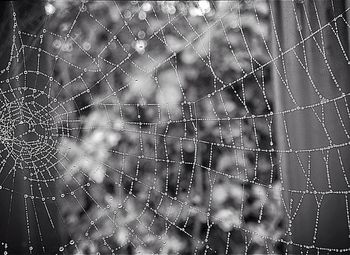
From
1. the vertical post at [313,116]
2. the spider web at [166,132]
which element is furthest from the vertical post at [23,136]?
the vertical post at [313,116]

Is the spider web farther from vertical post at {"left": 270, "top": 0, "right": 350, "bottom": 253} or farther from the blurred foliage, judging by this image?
vertical post at {"left": 270, "top": 0, "right": 350, "bottom": 253}

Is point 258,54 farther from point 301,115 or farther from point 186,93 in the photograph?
point 301,115

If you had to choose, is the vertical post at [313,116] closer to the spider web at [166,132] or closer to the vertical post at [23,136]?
the spider web at [166,132]

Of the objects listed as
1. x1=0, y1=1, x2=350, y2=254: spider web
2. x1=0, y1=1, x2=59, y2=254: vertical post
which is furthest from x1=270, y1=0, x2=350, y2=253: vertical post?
x1=0, y1=1, x2=59, y2=254: vertical post

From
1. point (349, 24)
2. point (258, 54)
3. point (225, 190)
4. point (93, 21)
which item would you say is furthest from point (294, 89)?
point (93, 21)

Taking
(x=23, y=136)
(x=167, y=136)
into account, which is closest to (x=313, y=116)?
(x=167, y=136)

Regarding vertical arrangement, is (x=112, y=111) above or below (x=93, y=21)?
below
